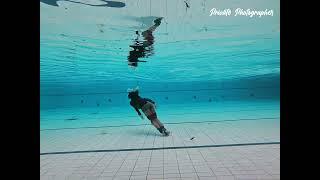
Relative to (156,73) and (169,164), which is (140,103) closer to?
(156,73)

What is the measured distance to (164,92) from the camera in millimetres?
→ 2553

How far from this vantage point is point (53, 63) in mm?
2537

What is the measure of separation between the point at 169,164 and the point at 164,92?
53 cm

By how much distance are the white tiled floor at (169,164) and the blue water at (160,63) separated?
0.24 metres

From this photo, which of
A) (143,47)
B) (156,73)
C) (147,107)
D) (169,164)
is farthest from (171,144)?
(143,47)

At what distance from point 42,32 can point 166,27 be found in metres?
0.93

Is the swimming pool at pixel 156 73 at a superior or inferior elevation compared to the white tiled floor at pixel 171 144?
superior

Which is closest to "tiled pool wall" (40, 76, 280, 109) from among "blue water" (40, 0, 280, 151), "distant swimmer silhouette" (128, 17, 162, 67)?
"blue water" (40, 0, 280, 151)

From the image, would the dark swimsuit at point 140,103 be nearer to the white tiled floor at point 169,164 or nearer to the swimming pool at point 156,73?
the swimming pool at point 156,73

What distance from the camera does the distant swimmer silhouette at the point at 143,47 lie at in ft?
8.34

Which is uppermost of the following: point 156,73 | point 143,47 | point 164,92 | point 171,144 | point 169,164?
point 143,47

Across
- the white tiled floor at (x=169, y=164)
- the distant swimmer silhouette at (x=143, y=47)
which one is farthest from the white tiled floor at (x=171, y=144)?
the distant swimmer silhouette at (x=143, y=47)

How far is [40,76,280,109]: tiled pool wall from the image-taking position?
2545 mm
